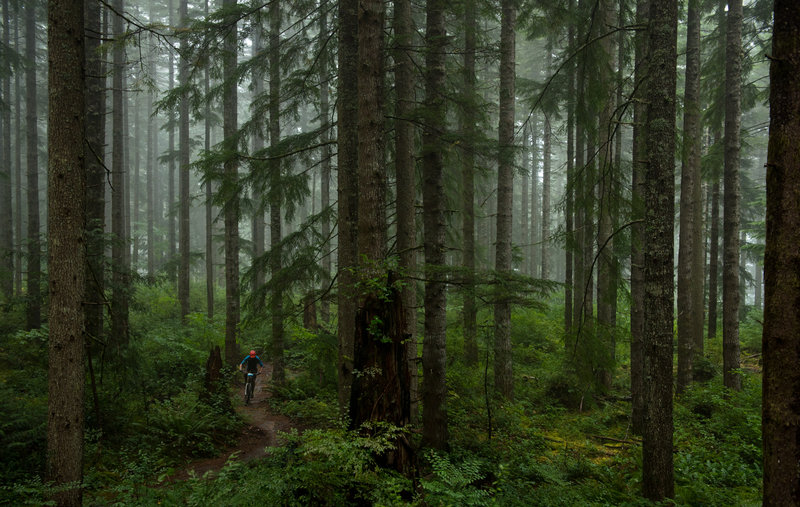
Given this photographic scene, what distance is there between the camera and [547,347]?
16.3m

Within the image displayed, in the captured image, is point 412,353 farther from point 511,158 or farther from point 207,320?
point 207,320

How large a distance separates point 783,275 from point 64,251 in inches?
307

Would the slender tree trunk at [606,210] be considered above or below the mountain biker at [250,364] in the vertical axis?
above

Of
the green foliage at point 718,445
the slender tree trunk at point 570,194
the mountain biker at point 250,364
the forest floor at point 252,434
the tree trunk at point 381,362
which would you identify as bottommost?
the forest floor at point 252,434

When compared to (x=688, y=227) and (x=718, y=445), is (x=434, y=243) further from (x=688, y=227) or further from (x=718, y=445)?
(x=688, y=227)

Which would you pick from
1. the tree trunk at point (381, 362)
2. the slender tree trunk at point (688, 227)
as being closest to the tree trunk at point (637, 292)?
the slender tree trunk at point (688, 227)

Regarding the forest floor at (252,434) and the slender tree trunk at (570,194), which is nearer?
the slender tree trunk at (570,194)

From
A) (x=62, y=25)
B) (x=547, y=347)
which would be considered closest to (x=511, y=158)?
(x=62, y=25)

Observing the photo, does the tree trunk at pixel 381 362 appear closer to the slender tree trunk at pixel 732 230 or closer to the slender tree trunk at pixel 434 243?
the slender tree trunk at pixel 434 243

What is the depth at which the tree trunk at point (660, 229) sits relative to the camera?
5.50 m

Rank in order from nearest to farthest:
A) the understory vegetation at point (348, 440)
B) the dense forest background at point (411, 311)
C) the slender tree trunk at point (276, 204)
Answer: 1. the understory vegetation at point (348, 440)
2. the dense forest background at point (411, 311)
3. the slender tree trunk at point (276, 204)

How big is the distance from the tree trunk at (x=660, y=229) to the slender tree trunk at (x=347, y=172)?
4.81m

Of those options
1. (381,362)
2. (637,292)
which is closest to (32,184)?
(381,362)

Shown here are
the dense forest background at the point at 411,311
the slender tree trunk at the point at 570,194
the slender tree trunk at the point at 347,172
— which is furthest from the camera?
the slender tree trunk at the point at 347,172
